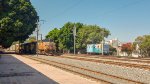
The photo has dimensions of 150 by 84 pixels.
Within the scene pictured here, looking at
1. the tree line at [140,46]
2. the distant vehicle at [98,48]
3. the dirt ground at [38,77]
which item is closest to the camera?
the dirt ground at [38,77]

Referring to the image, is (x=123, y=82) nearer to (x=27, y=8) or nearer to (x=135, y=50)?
(x=27, y=8)

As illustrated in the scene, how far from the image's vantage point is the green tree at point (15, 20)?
201 feet

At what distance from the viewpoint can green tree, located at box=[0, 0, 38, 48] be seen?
61281 millimetres

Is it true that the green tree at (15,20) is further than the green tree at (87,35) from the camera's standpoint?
No

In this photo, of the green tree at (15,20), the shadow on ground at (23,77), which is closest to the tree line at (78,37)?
the green tree at (15,20)

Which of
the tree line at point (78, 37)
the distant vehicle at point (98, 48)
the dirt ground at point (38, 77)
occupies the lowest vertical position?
the dirt ground at point (38, 77)

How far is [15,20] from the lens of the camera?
6319 centimetres

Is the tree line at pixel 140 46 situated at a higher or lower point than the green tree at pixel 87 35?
lower

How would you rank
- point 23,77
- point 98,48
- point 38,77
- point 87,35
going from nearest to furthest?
point 23,77, point 38,77, point 98,48, point 87,35

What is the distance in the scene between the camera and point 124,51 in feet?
286

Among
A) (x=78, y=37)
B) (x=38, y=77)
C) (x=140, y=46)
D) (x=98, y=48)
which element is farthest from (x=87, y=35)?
A: (x=38, y=77)

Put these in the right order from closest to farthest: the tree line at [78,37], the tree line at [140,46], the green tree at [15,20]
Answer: the green tree at [15,20]
the tree line at [140,46]
the tree line at [78,37]

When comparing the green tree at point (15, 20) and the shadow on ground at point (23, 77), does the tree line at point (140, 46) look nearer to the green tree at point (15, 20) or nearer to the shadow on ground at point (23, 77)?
the green tree at point (15, 20)

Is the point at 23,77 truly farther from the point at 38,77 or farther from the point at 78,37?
the point at 78,37
